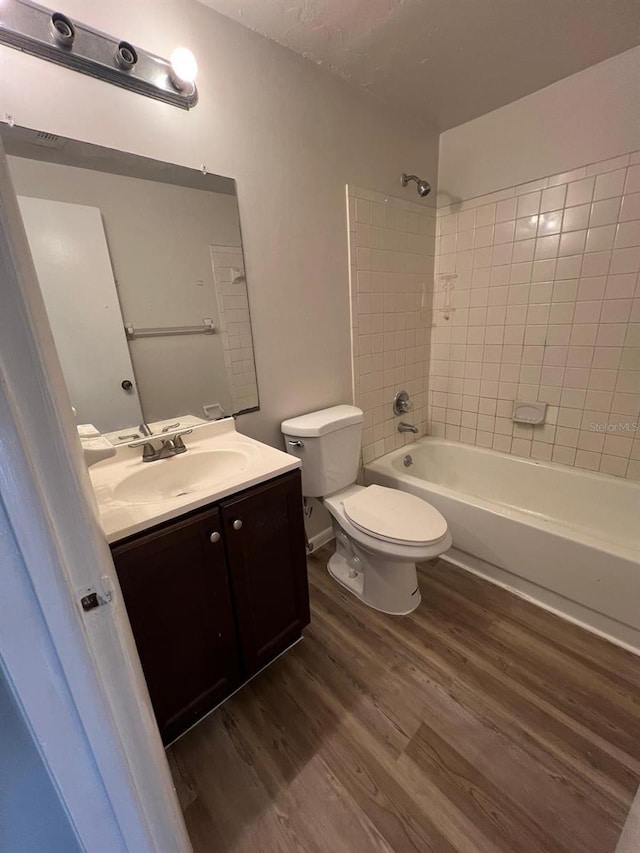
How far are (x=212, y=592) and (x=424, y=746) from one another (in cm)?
82

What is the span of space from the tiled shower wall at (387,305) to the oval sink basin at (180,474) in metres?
Result: 0.93

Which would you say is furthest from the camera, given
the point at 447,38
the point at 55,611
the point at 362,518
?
the point at 362,518

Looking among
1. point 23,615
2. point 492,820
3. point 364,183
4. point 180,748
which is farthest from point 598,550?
point 364,183

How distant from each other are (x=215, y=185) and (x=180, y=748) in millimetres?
1927

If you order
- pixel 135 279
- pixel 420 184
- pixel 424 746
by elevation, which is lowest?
pixel 424 746

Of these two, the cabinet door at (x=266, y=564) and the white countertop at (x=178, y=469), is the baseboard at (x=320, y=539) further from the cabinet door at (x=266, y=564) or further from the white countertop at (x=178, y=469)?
the white countertop at (x=178, y=469)

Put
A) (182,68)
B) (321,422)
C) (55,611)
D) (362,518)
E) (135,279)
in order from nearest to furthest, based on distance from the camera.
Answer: (55,611) < (182,68) < (135,279) < (362,518) < (321,422)

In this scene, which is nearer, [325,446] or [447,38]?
[447,38]

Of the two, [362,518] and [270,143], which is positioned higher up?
[270,143]

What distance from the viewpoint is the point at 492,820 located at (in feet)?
3.04

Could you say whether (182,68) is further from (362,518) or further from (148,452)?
(362,518)

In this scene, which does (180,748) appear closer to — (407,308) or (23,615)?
(23,615)

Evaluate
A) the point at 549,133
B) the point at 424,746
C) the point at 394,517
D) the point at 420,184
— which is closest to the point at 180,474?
the point at 394,517

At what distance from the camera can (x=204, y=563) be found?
3.31 feet
